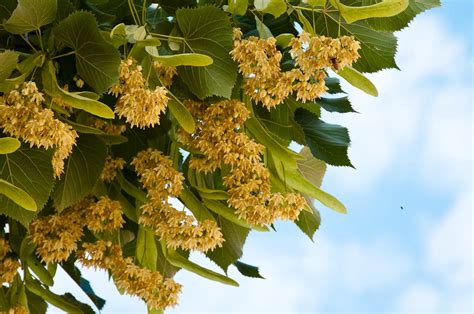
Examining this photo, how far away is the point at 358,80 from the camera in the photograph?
1594 millimetres

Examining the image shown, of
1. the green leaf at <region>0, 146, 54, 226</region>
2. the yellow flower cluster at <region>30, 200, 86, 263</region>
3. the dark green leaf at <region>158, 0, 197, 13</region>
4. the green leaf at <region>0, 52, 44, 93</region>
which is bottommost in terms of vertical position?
the yellow flower cluster at <region>30, 200, 86, 263</region>

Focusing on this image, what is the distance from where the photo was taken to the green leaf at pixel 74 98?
140 centimetres

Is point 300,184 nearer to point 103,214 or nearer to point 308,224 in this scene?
point 308,224

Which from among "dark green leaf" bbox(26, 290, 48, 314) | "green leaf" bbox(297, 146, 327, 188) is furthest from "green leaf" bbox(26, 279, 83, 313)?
"green leaf" bbox(297, 146, 327, 188)

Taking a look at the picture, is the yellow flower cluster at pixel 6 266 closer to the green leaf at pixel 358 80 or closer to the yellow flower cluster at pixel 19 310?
the yellow flower cluster at pixel 19 310

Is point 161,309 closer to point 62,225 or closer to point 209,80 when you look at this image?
point 62,225

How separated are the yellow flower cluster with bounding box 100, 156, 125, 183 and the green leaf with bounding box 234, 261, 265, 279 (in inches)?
15.7

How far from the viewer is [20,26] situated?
1500 mm

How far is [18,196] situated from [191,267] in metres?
0.44

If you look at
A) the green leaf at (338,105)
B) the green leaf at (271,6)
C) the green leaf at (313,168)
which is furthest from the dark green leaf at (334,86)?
the green leaf at (271,6)

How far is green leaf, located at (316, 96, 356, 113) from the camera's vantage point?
6.28ft

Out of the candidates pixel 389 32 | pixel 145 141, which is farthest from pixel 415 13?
pixel 145 141

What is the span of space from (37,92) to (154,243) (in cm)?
A: 48

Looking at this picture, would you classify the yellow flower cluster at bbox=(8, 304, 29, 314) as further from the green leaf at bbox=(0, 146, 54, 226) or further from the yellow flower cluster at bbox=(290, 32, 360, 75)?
the yellow flower cluster at bbox=(290, 32, 360, 75)
